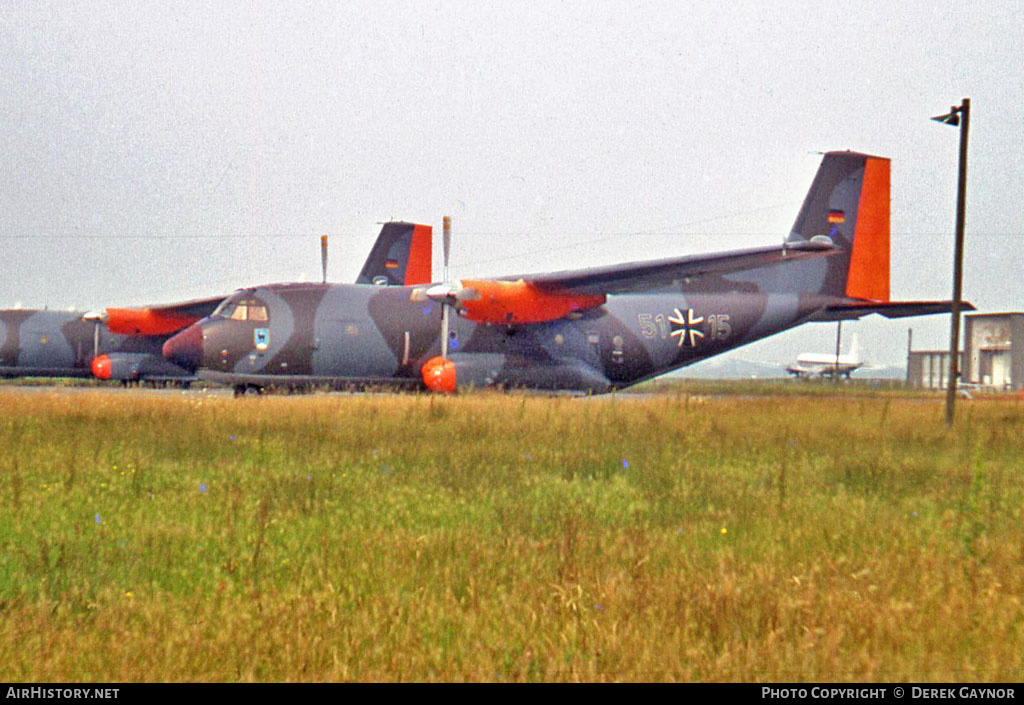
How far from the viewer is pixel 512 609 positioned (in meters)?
4.10

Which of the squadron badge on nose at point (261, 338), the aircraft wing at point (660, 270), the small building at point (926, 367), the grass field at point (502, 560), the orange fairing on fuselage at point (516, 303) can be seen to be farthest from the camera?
the small building at point (926, 367)

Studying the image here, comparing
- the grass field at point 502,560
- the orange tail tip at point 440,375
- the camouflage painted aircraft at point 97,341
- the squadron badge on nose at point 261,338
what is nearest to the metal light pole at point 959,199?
the grass field at point 502,560

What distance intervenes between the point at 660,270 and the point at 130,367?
20.6 m

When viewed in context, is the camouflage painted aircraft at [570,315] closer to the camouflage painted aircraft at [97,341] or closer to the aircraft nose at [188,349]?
the aircraft nose at [188,349]

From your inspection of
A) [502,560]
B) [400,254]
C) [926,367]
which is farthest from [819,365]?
[502,560]

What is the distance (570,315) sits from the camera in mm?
22891

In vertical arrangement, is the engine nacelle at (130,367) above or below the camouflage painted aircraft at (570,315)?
below

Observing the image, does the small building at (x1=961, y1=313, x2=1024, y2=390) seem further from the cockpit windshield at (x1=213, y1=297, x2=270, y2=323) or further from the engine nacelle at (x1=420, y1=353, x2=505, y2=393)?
the cockpit windshield at (x1=213, y1=297, x2=270, y2=323)

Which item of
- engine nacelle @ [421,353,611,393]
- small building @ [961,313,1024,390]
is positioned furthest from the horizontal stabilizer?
small building @ [961,313,1024,390]

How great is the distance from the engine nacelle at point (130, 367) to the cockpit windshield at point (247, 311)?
1114cm

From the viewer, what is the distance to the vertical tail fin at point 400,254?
122ft

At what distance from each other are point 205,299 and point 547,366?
1409 cm

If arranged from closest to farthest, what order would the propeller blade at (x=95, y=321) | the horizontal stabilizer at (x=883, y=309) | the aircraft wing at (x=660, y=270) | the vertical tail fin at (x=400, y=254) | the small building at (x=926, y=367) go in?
the aircraft wing at (x=660, y=270) → the horizontal stabilizer at (x=883, y=309) → the propeller blade at (x=95, y=321) → the vertical tail fin at (x=400, y=254) → the small building at (x=926, y=367)

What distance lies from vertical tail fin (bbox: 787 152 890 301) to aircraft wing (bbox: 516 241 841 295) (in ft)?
17.2
